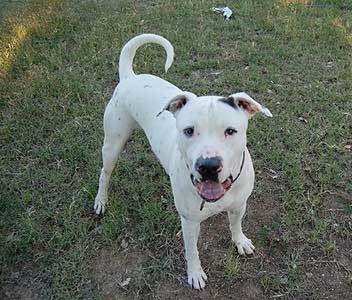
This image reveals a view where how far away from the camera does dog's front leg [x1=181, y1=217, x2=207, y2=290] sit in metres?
2.89

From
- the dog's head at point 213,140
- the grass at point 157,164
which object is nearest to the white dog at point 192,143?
the dog's head at point 213,140

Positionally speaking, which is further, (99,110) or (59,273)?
(99,110)

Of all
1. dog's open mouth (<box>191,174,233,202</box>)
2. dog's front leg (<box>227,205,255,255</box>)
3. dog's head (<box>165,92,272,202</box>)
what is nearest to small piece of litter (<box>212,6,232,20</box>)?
dog's front leg (<box>227,205,255,255</box>)

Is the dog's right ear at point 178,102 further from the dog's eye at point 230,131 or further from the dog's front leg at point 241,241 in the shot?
the dog's front leg at point 241,241

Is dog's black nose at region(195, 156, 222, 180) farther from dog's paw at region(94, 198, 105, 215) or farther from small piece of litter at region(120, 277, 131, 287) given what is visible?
dog's paw at region(94, 198, 105, 215)

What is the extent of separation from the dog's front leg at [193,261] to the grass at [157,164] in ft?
0.25

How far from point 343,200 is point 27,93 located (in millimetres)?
3587

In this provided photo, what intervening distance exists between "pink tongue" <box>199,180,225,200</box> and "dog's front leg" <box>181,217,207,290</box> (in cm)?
52

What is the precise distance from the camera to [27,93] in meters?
5.20

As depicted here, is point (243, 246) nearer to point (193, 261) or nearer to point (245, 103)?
point (193, 261)

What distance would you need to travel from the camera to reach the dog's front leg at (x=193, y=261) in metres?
2.89

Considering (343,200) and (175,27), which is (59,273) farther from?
(175,27)

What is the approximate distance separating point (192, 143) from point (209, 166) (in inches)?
7.6

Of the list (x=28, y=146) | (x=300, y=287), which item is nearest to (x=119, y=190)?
(x=28, y=146)
